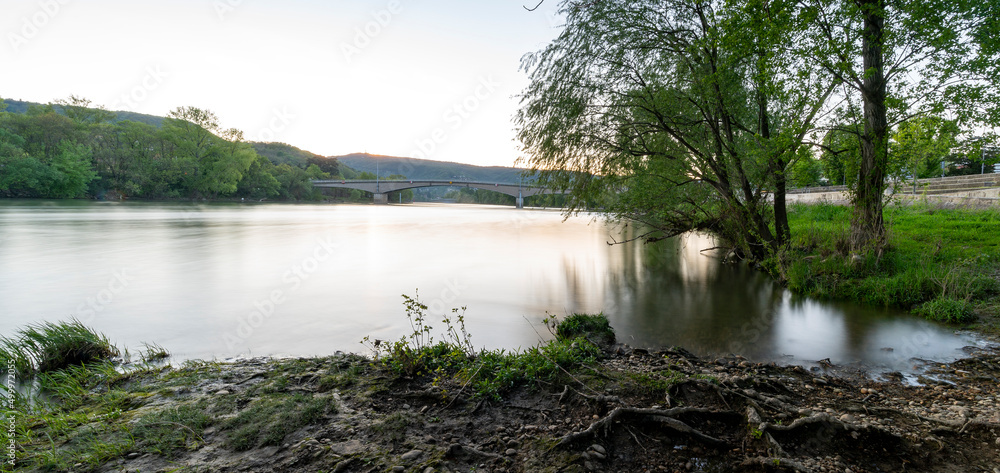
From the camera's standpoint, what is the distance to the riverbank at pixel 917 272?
887cm

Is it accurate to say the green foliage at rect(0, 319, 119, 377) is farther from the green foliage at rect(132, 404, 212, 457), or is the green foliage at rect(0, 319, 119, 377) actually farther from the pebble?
the pebble

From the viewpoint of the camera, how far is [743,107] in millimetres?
13492

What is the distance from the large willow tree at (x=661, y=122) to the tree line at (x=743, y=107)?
0.15 feet

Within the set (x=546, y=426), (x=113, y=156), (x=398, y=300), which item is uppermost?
(x=113, y=156)

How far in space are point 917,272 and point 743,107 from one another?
6120mm

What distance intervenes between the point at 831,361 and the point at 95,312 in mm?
14003

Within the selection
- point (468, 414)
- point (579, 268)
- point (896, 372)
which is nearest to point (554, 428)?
point (468, 414)

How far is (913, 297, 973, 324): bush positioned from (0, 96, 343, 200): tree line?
85.0 m

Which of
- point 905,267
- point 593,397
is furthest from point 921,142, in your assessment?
point 593,397

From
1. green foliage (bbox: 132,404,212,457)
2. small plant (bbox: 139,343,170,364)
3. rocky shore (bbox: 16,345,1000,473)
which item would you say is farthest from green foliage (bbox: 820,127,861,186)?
small plant (bbox: 139,343,170,364)

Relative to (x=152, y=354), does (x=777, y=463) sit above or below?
above

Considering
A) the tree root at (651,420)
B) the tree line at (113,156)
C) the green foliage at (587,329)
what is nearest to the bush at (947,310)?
the green foliage at (587,329)

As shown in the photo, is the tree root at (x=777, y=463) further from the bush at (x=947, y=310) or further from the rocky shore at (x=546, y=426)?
the bush at (x=947, y=310)

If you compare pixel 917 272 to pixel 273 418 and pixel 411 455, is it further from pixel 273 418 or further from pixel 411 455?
pixel 273 418
